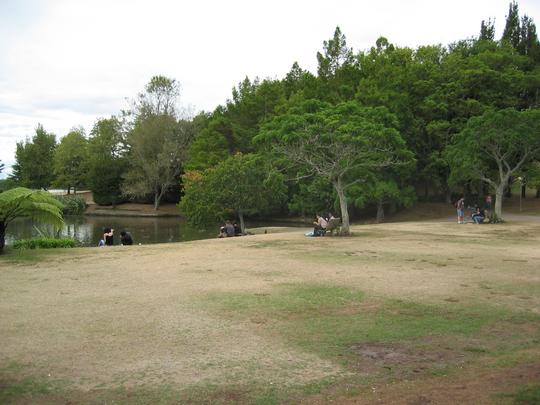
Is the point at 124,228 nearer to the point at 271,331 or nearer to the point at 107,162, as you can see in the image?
the point at 107,162

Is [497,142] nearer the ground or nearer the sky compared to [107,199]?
nearer the sky

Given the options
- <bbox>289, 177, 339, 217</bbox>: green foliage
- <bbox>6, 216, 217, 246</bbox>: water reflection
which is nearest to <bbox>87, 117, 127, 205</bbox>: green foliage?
<bbox>6, 216, 217, 246</bbox>: water reflection

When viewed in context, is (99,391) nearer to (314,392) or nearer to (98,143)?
(314,392)

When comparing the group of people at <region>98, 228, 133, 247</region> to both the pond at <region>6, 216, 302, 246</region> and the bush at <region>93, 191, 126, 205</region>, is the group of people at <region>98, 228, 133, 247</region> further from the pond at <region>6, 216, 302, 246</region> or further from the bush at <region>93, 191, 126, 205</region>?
the bush at <region>93, 191, 126, 205</region>

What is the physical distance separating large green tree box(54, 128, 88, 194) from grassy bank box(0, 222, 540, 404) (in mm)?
64014

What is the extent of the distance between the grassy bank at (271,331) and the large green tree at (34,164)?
73.5 meters

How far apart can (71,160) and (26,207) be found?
6213 cm

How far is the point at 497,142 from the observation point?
96.3ft

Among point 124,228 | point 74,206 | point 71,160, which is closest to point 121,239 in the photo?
point 124,228

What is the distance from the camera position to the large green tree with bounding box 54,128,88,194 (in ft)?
245

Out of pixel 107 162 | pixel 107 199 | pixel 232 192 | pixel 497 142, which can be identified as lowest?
pixel 232 192

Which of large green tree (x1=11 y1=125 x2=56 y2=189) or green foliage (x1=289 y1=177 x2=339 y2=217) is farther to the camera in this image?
large green tree (x1=11 y1=125 x2=56 y2=189)

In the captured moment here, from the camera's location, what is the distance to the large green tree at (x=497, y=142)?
1122 inches

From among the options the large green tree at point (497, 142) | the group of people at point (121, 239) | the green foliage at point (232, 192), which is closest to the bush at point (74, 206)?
the green foliage at point (232, 192)
